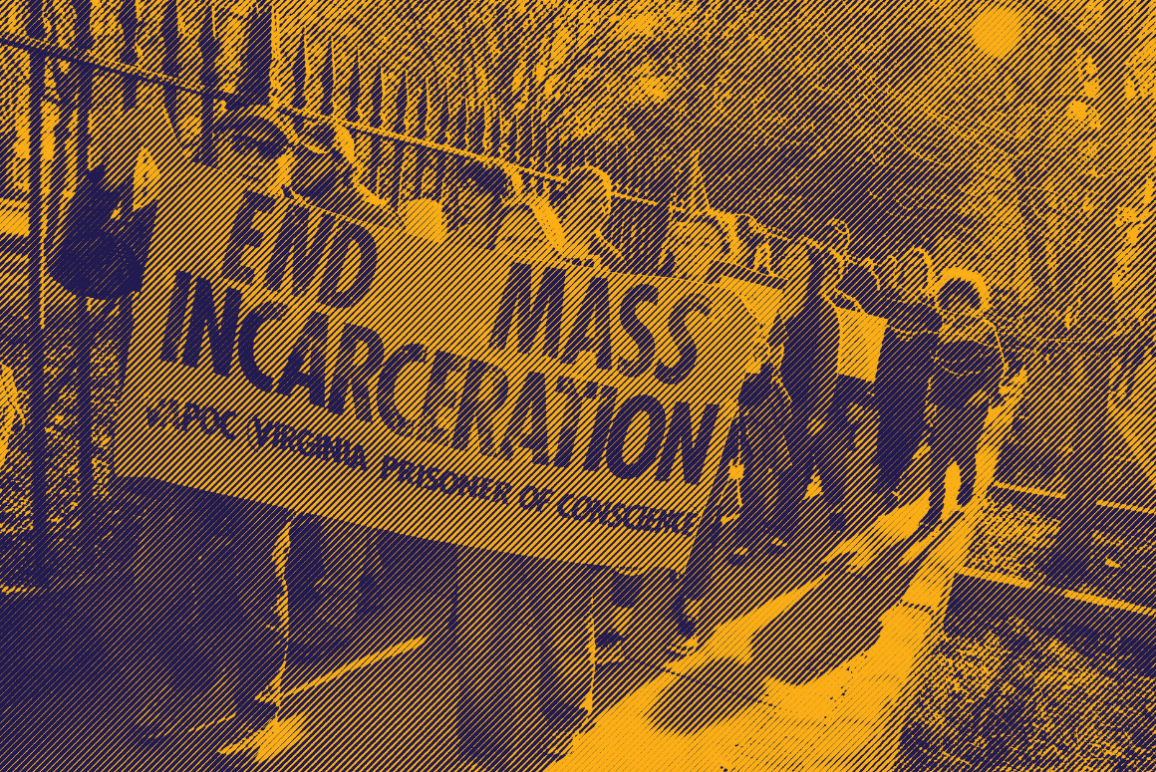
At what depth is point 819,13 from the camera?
7.34 feet

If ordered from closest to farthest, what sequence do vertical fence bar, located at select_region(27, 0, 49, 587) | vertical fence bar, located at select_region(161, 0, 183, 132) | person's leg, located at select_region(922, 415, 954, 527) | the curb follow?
1. vertical fence bar, located at select_region(27, 0, 49, 587)
2. vertical fence bar, located at select_region(161, 0, 183, 132)
3. person's leg, located at select_region(922, 415, 954, 527)
4. the curb

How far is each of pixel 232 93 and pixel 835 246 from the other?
Answer: 1.68 meters

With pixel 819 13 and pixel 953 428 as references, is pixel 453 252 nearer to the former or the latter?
pixel 819 13

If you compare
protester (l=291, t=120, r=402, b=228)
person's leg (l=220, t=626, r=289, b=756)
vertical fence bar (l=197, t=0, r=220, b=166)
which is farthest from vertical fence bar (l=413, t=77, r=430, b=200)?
person's leg (l=220, t=626, r=289, b=756)

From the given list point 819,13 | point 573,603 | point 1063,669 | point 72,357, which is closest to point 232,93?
point 72,357

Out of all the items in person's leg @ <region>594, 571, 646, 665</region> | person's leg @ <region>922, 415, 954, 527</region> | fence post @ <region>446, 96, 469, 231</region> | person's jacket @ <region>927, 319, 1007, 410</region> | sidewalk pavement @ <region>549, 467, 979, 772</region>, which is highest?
fence post @ <region>446, 96, 469, 231</region>

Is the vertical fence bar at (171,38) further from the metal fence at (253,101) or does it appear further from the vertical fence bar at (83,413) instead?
the vertical fence bar at (83,413)

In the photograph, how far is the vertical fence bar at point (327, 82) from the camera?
1868 mm

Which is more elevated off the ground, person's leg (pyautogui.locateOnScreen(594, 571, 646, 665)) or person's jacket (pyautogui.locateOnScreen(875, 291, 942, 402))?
person's jacket (pyautogui.locateOnScreen(875, 291, 942, 402))

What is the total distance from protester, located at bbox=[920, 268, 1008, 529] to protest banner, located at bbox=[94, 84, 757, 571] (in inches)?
39.3

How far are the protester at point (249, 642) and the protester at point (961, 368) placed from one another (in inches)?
76.8

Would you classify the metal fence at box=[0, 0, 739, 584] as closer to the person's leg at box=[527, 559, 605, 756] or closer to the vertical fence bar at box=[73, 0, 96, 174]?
the vertical fence bar at box=[73, 0, 96, 174]

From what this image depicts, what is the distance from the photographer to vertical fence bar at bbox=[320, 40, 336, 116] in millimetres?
1868

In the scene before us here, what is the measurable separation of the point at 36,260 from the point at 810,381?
1743 millimetres
